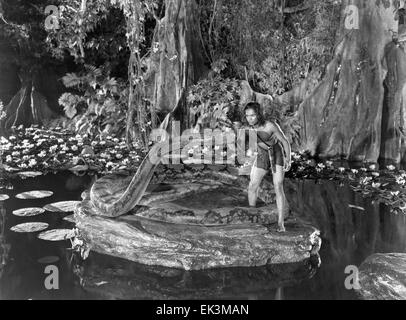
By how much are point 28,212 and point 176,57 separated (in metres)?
5.58

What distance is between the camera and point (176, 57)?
34.4ft

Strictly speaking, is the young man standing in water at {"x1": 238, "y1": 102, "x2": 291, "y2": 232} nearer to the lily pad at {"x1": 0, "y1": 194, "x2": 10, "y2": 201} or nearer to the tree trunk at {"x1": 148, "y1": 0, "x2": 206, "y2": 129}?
the lily pad at {"x1": 0, "y1": 194, "x2": 10, "y2": 201}

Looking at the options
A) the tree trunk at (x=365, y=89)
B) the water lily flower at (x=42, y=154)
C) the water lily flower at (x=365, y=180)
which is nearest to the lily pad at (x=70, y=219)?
the water lily flower at (x=42, y=154)

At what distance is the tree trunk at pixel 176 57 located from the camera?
10.1 m

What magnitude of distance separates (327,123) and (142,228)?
6.19 meters

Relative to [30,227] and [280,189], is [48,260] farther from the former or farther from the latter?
[280,189]

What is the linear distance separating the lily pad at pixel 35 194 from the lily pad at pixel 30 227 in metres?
1.08

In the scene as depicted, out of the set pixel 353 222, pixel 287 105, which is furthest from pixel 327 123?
pixel 353 222

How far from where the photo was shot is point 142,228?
5.05 meters

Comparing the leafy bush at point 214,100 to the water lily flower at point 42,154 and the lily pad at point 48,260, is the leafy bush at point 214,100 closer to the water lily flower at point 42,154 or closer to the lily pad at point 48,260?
the water lily flower at point 42,154

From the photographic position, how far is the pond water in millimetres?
4395

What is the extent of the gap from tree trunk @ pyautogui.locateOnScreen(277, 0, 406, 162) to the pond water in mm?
3485

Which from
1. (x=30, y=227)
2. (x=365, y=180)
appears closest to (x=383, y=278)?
(x=365, y=180)

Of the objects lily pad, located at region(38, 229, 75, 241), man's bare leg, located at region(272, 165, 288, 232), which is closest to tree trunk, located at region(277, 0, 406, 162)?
man's bare leg, located at region(272, 165, 288, 232)
